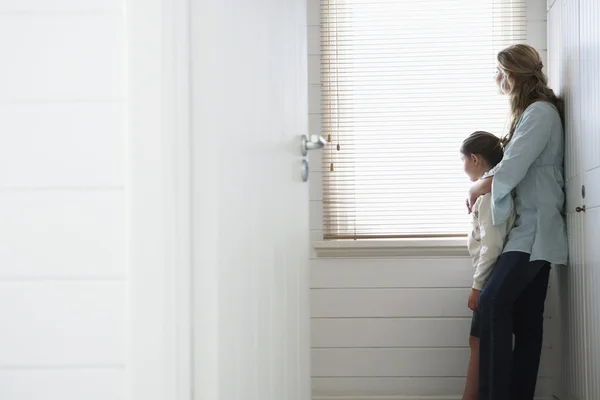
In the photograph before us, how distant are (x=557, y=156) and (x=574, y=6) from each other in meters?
0.60

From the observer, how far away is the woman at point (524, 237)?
308 centimetres

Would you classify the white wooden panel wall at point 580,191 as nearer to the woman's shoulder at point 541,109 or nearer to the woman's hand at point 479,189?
the woman's shoulder at point 541,109

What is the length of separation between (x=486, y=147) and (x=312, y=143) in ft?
5.55

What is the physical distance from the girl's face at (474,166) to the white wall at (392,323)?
0.46 m

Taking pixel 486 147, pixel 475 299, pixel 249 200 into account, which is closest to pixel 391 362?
pixel 475 299

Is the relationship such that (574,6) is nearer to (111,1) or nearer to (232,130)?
(232,130)

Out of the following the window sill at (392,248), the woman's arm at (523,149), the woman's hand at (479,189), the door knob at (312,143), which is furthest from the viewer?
the window sill at (392,248)

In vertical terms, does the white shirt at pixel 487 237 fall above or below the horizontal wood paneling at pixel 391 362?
above

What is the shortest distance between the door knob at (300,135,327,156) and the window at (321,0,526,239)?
1810mm

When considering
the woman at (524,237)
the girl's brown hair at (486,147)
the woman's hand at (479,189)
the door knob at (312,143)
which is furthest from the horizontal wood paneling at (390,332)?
the door knob at (312,143)

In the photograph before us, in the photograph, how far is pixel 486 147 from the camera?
3.45m

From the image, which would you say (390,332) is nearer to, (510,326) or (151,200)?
(510,326)

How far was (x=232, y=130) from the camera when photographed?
47.6 inches

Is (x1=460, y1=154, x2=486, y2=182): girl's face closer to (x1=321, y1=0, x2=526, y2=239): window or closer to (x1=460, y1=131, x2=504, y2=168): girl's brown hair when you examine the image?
(x1=460, y1=131, x2=504, y2=168): girl's brown hair
